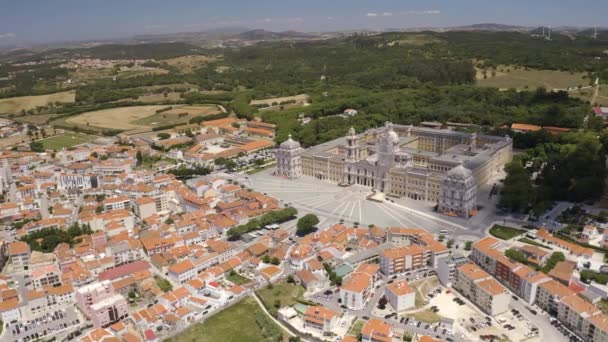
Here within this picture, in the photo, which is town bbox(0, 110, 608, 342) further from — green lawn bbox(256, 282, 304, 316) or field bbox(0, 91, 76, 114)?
field bbox(0, 91, 76, 114)

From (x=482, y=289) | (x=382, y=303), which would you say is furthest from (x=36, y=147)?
(x=482, y=289)

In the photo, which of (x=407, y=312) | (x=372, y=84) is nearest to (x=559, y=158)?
(x=407, y=312)

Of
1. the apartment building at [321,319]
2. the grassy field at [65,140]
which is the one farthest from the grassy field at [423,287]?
the grassy field at [65,140]

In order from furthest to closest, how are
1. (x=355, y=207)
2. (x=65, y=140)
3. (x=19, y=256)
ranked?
(x=65, y=140)
(x=355, y=207)
(x=19, y=256)

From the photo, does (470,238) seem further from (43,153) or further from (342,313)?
(43,153)

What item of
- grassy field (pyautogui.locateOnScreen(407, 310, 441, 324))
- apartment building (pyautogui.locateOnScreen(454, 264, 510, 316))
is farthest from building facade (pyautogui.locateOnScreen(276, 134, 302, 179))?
grassy field (pyautogui.locateOnScreen(407, 310, 441, 324))

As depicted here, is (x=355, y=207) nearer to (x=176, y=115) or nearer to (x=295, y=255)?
(x=295, y=255)
